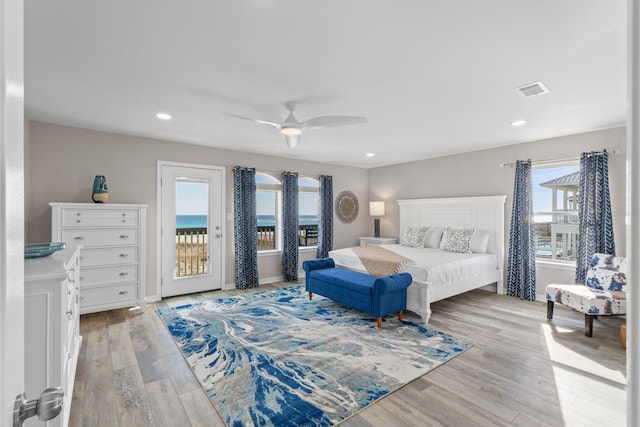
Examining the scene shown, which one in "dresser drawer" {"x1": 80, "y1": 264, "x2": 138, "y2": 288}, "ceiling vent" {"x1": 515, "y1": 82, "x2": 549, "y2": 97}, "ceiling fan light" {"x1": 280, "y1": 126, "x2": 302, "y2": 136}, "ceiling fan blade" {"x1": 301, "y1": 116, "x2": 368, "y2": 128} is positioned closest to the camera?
"ceiling vent" {"x1": 515, "y1": 82, "x2": 549, "y2": 97}

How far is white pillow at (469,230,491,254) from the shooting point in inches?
191

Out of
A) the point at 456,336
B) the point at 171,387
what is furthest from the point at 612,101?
the point at 171,387

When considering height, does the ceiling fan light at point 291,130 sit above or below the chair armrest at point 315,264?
above

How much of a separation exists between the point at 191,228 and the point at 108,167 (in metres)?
1.42

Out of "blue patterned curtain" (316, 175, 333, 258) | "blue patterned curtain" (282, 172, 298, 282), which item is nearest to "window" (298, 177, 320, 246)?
"blue patterned curtain" (316, 175, 333, 258)

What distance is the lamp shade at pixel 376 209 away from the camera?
21.8 feet

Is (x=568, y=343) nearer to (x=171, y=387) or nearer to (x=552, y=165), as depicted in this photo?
→ (x=552, y=165)

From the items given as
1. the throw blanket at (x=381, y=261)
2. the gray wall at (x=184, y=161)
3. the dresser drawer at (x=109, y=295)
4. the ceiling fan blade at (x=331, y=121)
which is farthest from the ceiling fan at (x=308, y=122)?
the dresser drawer at (x=109, y=295)

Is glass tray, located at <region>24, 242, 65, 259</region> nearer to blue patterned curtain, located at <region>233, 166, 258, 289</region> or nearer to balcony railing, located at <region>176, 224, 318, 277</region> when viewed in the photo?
balcony railing, located at <region>176, 224, 318, 277</region>

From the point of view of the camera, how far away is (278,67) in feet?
7.79

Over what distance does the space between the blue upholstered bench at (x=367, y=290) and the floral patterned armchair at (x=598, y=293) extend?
175cm

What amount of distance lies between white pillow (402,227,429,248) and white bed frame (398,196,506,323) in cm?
37

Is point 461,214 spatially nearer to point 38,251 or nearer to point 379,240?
point 379,240

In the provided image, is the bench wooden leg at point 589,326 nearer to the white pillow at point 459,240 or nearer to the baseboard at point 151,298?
the white pillow at point 459,240
